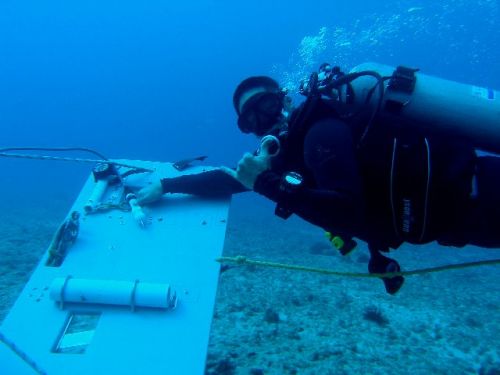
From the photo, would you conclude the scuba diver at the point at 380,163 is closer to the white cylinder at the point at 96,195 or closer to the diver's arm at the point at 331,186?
the diver's arm at the point at 331,186

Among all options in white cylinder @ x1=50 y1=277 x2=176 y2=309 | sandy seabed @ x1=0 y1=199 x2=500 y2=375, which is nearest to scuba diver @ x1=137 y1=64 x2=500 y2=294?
white cylinder @ x1=50 y1=277 x2=176 y2=309

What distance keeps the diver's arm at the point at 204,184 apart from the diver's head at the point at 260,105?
808 mm

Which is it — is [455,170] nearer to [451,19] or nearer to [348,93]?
[348,93]

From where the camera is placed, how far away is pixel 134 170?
4707mm

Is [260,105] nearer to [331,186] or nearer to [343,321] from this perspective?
[331,186]

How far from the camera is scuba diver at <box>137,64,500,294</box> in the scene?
2682 mm

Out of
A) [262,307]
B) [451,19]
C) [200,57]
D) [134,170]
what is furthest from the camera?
[200,57]

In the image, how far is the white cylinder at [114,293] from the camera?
2717 millimetres

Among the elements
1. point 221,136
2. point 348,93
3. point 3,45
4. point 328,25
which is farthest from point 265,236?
point 3,45

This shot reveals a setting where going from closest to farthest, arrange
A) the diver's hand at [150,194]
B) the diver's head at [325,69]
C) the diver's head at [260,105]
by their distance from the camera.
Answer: the diver's head at [260,105], the diver's head at [325,69], the diver's hand at [150,194]

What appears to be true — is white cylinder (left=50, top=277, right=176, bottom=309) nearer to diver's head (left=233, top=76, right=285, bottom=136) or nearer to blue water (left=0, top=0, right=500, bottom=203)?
diver's head (left=233, top=76, right=285, bottom=136)

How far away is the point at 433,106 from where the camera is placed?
3123mm

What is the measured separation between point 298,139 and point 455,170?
1166mm

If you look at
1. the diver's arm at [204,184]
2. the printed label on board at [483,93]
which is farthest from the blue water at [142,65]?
the printed label on board at [483,93]
